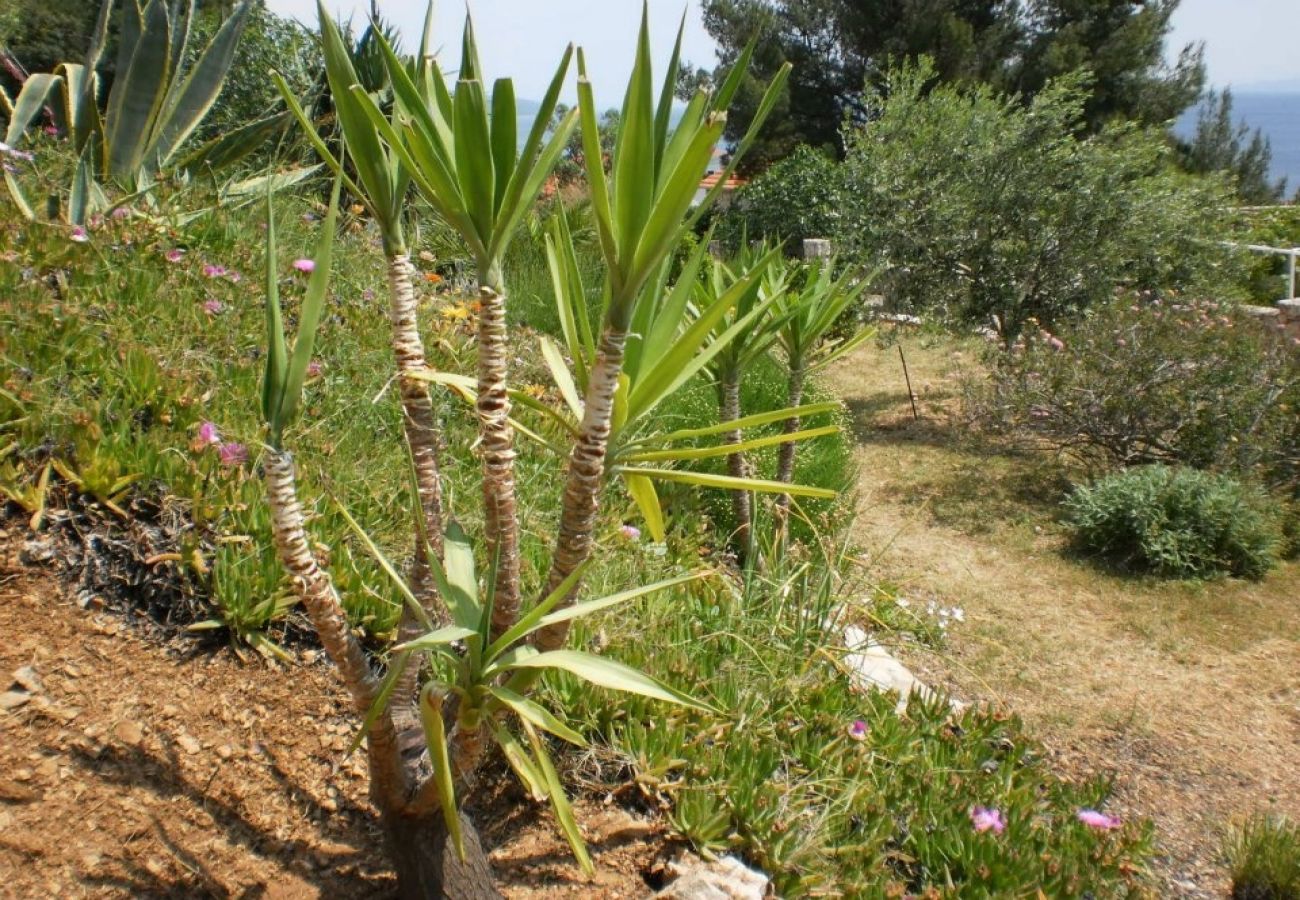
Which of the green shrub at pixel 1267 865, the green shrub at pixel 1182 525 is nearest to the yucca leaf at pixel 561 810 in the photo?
the green shrub at pixel 1267 865

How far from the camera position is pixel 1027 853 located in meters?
2.32

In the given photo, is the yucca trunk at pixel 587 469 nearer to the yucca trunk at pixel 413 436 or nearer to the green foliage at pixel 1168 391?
the yucca trunk at pixel 413 436

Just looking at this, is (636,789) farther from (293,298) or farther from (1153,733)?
(1153,733)

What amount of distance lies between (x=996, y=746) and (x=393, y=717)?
2323 mm

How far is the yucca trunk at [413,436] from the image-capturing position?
5.21 feet

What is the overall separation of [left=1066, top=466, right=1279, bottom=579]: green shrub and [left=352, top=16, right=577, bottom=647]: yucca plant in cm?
558

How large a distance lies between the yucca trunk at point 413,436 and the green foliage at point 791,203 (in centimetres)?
1275

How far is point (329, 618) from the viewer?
4.46ft

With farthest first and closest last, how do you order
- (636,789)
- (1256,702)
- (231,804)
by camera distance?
(1256,702) < (636,789) < (231,804)

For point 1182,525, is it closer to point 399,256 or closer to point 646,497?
point 646,497

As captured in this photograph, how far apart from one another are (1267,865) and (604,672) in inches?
109

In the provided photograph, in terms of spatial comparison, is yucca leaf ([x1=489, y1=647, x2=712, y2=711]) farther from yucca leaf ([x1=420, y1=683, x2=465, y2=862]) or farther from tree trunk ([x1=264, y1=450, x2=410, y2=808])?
tree trunk ([x1=264, y1=450, x2=410, y2=808])

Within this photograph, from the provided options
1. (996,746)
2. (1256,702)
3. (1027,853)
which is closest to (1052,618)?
(1256,702)

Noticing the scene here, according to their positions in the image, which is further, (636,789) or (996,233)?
(996,233)
